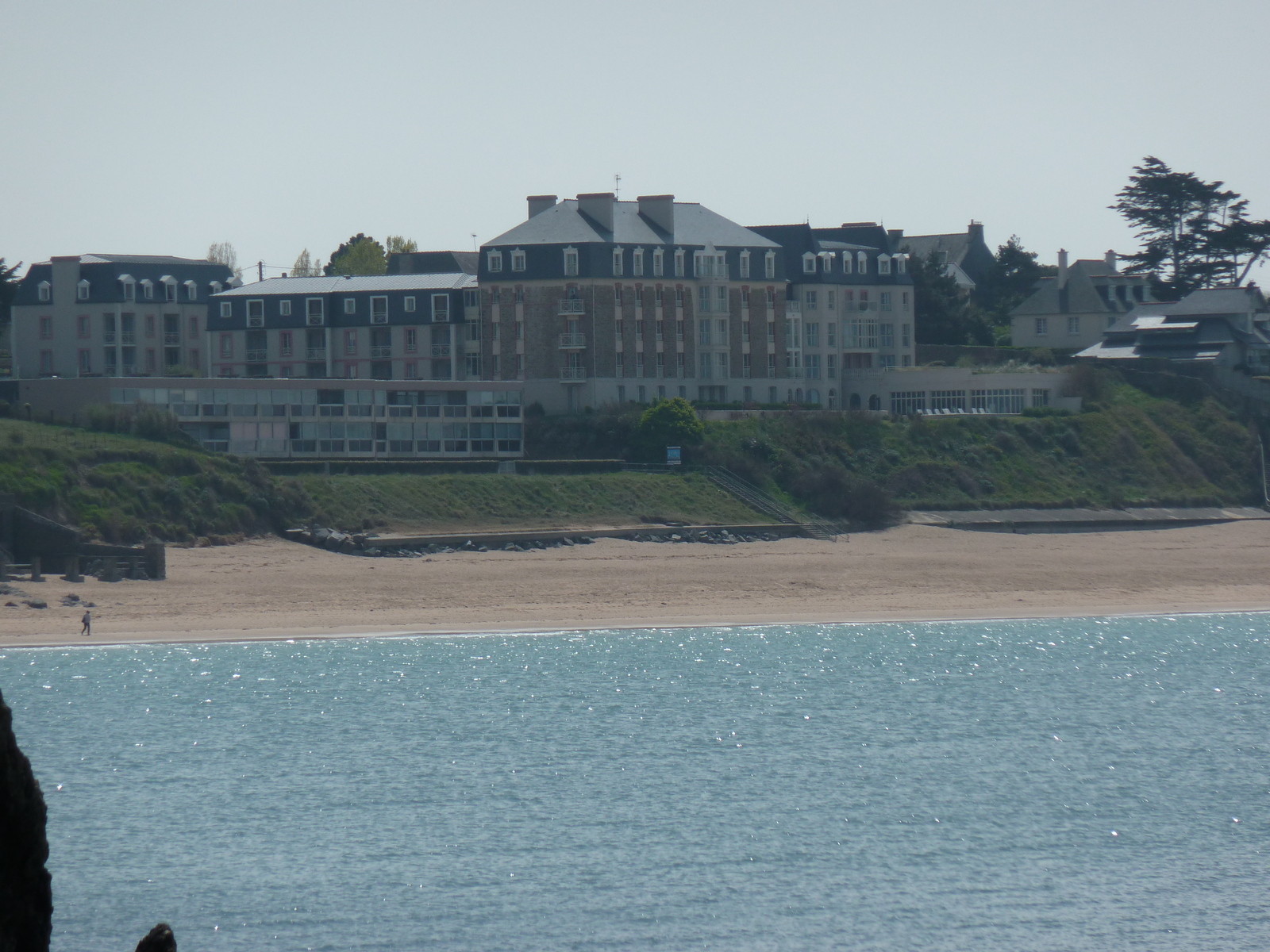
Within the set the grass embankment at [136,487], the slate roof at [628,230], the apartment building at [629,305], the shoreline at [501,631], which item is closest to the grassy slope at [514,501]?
the grass embankment at [136,487]

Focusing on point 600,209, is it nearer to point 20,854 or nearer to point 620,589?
point 620,589

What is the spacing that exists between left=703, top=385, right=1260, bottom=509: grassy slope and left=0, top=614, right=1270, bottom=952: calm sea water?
76.3ft

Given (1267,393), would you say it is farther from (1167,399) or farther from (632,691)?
(632,691)

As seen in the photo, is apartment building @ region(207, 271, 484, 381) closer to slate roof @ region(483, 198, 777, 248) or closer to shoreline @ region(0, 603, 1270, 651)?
slate roof @ region(483, 198, 777, 248)

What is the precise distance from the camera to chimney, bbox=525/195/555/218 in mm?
78875

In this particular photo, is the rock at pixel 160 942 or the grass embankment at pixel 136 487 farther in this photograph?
the grass embankment at pixel 136 487

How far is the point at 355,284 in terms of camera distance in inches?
3130

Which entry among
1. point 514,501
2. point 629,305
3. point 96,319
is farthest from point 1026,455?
point 96,319

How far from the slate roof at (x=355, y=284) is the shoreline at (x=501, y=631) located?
3991 centimetres

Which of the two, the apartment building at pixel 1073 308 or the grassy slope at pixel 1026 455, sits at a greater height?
the apartment building at pixel 1073 308

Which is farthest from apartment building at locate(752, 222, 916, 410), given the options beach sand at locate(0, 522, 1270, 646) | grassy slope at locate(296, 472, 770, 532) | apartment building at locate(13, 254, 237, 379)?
apartment building at locate(13, 254, 237, 379)

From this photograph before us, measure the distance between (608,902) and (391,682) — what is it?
1799 centimetres

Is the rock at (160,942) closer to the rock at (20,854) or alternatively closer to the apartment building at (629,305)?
the rock at (20,854)

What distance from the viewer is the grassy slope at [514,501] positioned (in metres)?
52.7
